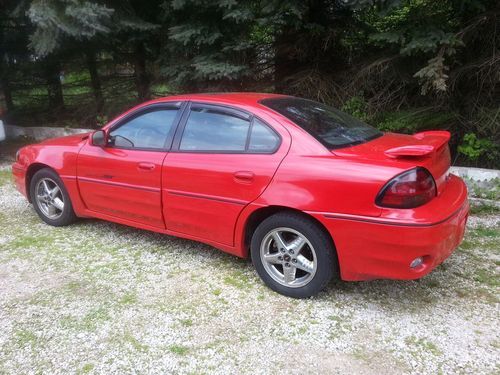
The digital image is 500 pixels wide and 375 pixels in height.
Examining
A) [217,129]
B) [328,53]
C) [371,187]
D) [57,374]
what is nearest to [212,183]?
[217,129]

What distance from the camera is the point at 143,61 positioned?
907cm

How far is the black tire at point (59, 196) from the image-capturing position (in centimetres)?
459

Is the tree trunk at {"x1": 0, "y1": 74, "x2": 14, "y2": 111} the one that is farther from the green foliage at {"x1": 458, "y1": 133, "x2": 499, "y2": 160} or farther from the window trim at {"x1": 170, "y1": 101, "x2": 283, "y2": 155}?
the green foliage at {"x1": 458, "y1": 133, "x2": 499, "y2": 160}

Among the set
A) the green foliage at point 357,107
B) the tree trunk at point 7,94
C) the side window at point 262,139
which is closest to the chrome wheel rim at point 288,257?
the side window at point 262,139

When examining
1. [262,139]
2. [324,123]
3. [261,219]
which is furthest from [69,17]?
[261,219]

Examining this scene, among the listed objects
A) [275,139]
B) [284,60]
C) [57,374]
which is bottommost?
[57,374]

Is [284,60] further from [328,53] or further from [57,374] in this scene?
[57,374]

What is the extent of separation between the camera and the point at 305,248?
3213 mm

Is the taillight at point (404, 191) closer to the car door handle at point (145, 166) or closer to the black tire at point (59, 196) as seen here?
the car door handle at point (145, 166)

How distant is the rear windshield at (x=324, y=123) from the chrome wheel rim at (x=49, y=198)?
2.61 meters

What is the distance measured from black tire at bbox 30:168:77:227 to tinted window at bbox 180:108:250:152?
173cm

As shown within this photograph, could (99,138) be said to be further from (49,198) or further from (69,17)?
(69,17)

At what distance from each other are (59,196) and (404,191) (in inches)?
145

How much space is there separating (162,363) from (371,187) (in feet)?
5.63
